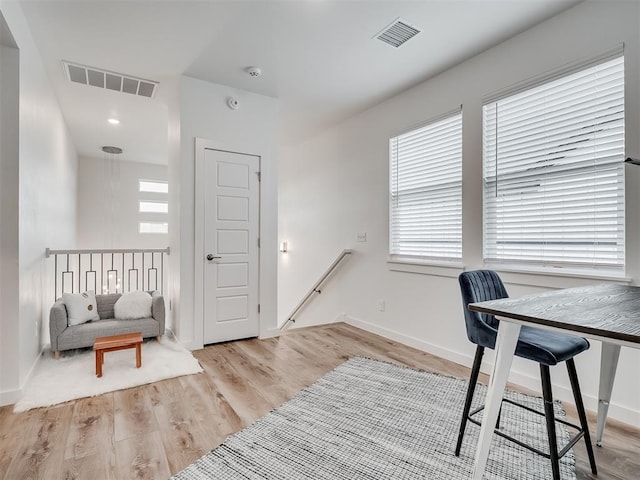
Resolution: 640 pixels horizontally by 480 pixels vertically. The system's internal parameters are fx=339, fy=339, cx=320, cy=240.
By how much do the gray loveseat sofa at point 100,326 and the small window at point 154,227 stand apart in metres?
4.03

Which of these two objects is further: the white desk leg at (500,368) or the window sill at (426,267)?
the window sill at (426,267)

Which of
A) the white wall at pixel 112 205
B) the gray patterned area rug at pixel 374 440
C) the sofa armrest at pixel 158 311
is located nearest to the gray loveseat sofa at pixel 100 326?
the sofa armrest at pixel 158 311

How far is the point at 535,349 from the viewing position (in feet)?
4.72

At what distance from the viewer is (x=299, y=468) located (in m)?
1.62

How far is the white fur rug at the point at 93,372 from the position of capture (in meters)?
2.36

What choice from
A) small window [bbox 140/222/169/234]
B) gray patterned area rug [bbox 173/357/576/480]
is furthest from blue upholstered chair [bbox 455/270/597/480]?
small window [bbox 140/222/169/234]

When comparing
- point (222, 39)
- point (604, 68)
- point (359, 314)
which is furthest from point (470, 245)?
point (222, 39)

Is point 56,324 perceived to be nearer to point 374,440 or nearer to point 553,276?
point 374,440

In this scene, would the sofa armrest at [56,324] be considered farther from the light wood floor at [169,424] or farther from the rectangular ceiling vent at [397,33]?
the rectangular ceiling vent at [397,33]

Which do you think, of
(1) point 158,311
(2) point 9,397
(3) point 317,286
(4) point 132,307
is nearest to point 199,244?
(1) point 158,311

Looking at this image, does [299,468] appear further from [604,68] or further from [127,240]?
[127,240]

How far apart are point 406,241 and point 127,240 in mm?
6101

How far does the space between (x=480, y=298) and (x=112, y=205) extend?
744cm

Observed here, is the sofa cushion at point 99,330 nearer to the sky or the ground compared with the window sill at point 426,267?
nearer to the ground
